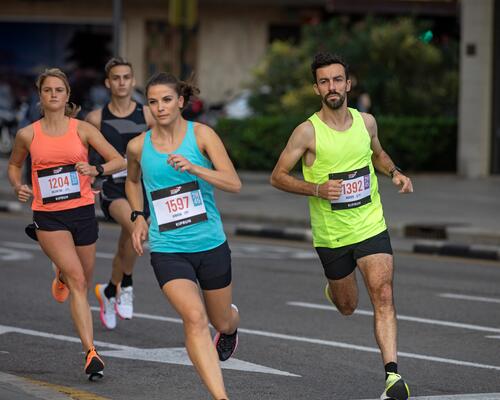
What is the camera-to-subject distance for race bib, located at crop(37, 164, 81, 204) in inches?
364

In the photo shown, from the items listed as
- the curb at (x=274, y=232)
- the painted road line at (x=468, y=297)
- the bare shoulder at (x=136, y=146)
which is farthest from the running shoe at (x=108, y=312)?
Result: the curb at (x=274, y=232)

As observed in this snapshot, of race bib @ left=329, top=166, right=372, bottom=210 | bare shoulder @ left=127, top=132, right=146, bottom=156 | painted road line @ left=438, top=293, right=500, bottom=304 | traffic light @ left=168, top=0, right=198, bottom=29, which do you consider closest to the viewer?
bare shoulder @ left=127, top=132, right=146, bottom=156

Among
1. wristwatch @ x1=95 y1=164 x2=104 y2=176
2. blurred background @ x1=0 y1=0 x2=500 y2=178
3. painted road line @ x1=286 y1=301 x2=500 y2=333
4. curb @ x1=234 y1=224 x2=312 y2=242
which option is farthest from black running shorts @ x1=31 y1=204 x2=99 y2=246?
blurred background @ x1=0 y1=0 x2=500 y2=178

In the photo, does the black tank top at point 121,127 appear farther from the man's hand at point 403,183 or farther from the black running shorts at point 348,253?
the man's hand at point 403,183

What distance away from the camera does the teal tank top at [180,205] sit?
25.5 ft

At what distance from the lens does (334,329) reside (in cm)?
1106

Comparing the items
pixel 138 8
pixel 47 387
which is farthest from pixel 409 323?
pixel 138 8

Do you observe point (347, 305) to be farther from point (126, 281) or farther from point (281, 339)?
point (126, 281)

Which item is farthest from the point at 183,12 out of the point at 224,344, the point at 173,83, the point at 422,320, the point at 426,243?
the point at 173,83

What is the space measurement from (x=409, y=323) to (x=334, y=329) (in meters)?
0.72

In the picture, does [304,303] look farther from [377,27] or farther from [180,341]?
[377,27]

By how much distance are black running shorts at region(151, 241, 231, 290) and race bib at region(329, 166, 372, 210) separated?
0.89m

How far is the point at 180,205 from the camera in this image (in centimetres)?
775

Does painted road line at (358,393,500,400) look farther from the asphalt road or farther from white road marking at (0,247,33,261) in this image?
white road marking at (0,247,33,261)
